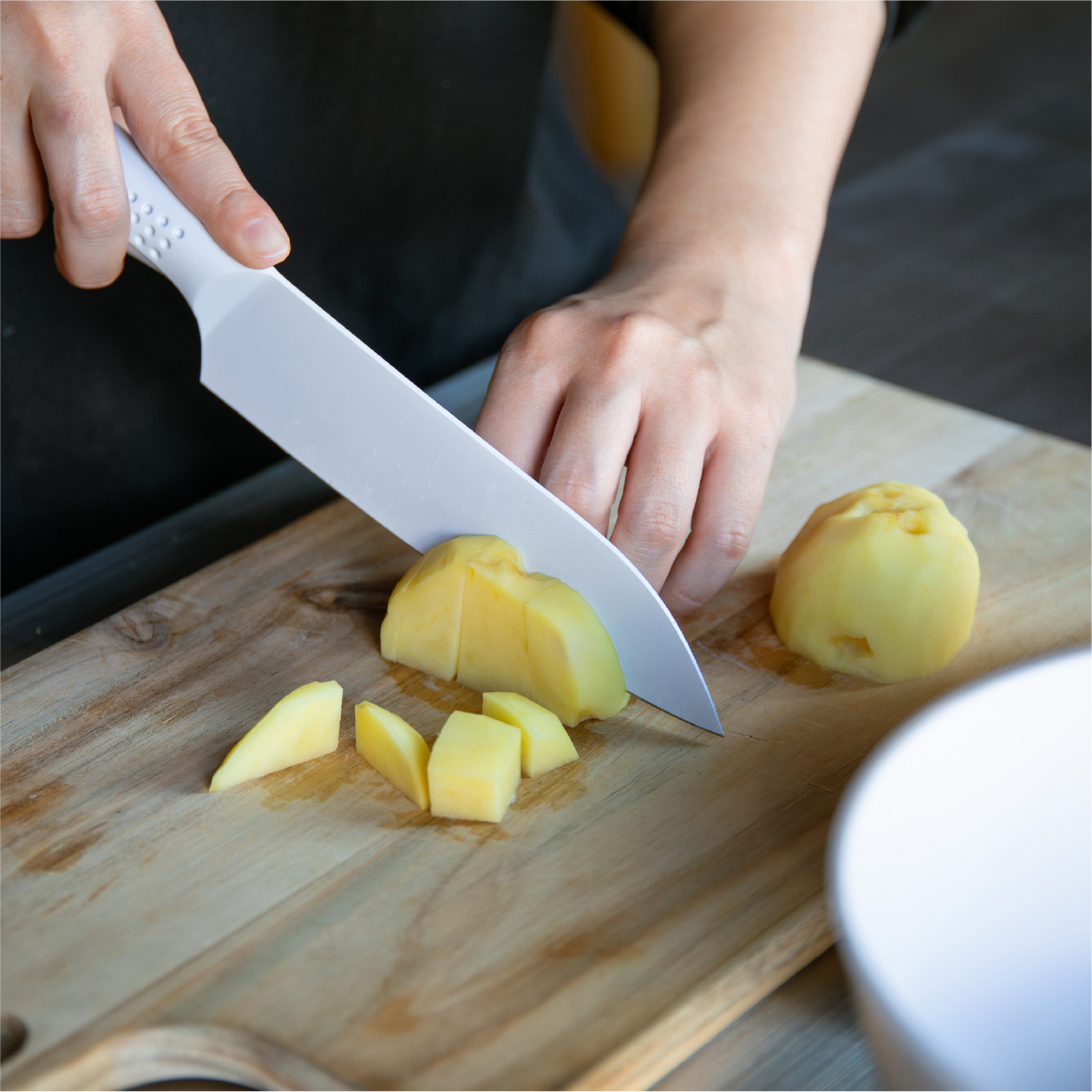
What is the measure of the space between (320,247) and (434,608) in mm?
836

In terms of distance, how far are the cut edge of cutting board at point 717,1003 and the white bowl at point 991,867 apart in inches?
7.0

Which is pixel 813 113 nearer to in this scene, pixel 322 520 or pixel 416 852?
pixel 322 520

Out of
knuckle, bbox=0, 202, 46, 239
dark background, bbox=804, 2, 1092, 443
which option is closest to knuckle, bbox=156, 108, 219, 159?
knuckle, bbox=0, 202, 46, 239

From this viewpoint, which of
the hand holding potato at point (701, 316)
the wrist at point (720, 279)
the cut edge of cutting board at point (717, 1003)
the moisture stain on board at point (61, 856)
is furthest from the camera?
the wrist at point (720, 279)

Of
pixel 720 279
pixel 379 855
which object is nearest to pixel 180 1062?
pixel 379 855

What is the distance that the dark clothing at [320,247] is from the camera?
1.49 m

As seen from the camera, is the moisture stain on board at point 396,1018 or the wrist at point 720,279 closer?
the moisture stain on board at point 396,1018

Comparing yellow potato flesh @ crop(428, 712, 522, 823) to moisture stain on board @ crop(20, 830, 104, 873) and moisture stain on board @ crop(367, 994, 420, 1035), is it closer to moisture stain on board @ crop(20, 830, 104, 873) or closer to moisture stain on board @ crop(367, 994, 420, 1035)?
moisture stain on board @ crop(367, 994, 420, 1035)

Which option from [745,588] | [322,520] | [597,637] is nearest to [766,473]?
[745,588]

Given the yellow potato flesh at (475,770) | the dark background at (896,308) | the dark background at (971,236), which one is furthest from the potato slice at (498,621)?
the dark background at (971,236)

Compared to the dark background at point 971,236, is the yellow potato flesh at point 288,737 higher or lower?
higher

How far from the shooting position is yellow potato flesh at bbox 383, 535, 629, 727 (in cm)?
101

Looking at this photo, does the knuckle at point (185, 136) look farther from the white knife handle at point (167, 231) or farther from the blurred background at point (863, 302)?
the blurred background at point (863, 302)

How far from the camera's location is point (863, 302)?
230 cm
